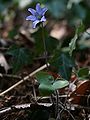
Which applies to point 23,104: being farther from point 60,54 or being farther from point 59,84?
point 60,54

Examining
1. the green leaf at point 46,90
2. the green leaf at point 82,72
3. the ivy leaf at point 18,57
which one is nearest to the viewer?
the green leaf at point 46,90

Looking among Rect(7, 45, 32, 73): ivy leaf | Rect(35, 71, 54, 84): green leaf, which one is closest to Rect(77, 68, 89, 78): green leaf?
Rect(35, 71, 54, 84): green leaf

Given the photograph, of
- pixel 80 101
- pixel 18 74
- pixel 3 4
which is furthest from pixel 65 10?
pixel 80 101

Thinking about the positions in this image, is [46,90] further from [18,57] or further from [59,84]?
[18,57]

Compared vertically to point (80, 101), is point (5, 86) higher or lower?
higher

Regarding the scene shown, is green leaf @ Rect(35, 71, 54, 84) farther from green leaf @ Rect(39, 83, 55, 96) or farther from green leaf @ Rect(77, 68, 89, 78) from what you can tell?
green leaf @ Rect(77, 68, 89, 78)

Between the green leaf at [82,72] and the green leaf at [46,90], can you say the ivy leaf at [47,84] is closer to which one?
the green leaf at [46,90]

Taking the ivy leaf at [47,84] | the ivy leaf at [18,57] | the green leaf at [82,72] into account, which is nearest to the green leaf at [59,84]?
the ivy leaf at [47,84]

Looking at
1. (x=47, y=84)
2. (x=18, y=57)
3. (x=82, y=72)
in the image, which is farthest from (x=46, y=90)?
(x=18, y=57)
